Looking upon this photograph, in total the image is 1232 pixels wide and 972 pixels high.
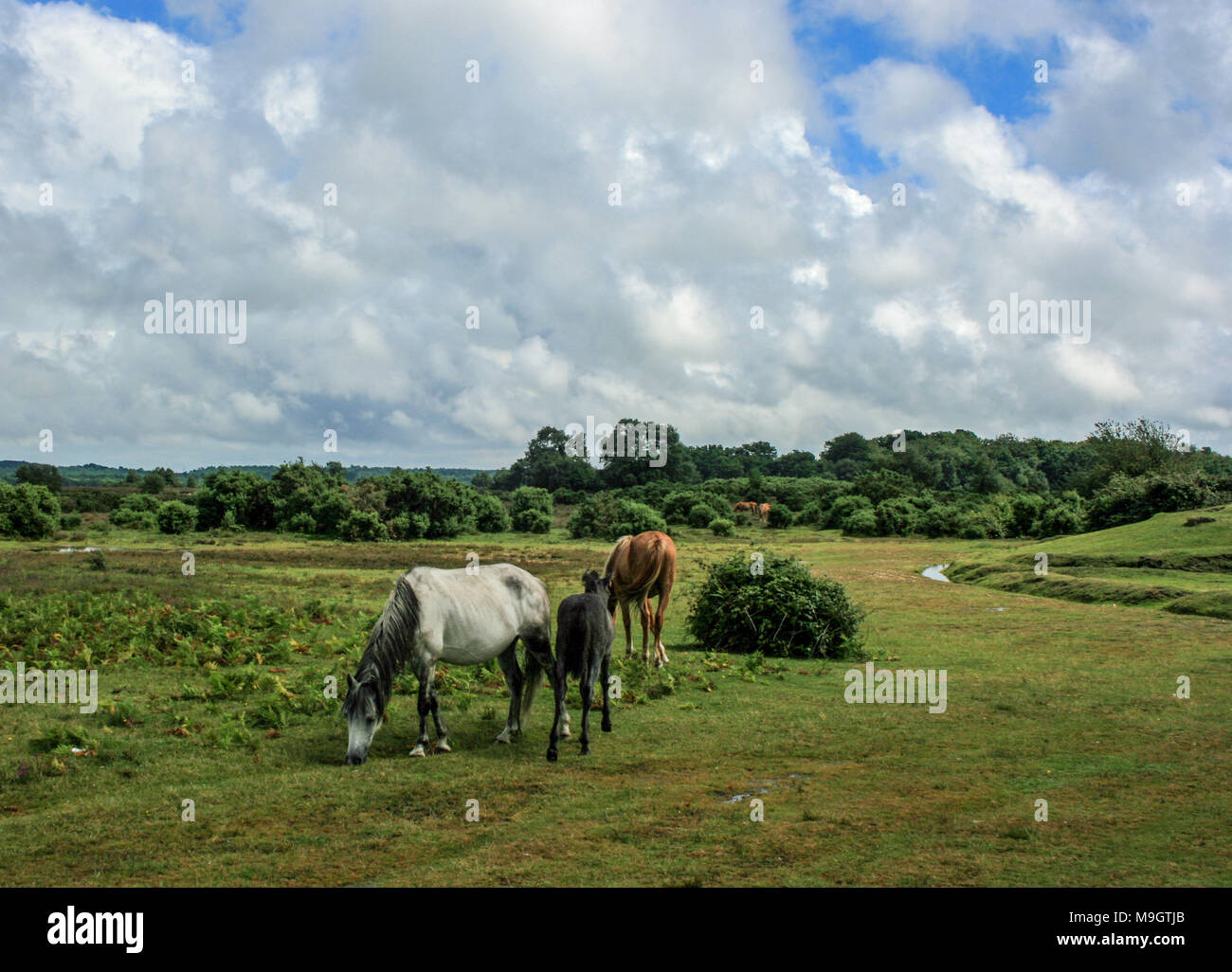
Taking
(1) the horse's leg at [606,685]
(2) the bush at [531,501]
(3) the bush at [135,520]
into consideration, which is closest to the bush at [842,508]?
(2) the bush at [531,501]

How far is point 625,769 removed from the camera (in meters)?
8.90

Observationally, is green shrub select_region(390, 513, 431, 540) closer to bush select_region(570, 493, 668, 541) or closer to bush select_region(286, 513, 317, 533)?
bush select_region(286, 513, 317, 533)

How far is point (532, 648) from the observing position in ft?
34.0

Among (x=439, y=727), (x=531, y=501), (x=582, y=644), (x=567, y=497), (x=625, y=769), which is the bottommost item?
(x=625, y=769)

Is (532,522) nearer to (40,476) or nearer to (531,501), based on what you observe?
(531,501)

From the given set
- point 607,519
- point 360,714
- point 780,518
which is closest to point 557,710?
point 360,714

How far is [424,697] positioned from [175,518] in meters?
46.9

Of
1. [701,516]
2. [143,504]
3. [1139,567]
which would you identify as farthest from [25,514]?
[1139,567]

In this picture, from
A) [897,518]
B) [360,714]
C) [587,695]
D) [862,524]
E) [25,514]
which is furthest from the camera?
[862,524]

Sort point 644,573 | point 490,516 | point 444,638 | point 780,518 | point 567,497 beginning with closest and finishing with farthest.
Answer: point 444,638, point 644,573, point 490,516, point 780,518, point 567,497

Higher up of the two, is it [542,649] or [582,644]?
[582,644]

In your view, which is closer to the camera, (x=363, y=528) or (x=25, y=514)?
(x=25, y=514)

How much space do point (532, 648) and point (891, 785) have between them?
174 inches

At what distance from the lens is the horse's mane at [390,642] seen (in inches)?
352
